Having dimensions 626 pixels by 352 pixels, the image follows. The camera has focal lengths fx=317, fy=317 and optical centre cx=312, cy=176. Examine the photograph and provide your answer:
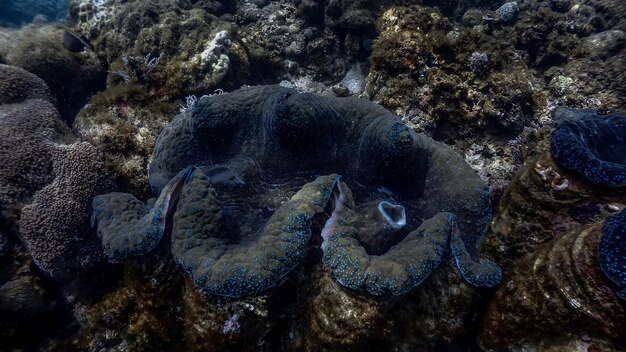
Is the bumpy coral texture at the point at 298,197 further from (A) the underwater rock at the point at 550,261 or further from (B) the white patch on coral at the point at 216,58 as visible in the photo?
(B) the white patch on coral at the point at 216,58

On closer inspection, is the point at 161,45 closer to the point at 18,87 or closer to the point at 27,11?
the point at 18,87

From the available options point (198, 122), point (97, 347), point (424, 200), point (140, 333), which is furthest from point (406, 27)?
point (97, 347)

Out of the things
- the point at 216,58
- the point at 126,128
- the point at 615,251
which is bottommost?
the point at 126,128

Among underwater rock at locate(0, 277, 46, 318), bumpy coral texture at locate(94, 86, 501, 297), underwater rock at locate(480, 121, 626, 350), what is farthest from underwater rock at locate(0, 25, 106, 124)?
underwater rock at locate(480, 121, 626, 350)

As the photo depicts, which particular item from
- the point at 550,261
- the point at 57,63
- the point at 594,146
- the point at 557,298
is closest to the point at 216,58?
the point at 57,63

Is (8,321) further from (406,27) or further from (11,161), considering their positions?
(406,27)

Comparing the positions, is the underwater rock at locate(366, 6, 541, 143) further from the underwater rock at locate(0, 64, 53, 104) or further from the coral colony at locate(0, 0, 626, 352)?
the underwater rock at locate(0, 64, 53, 104)

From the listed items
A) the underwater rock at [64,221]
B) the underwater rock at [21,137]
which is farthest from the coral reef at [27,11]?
the underwater rock at [64,221]

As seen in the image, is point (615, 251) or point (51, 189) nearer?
point (615, 251)
